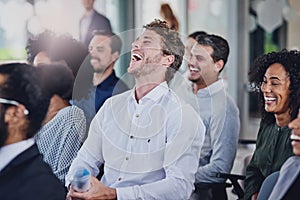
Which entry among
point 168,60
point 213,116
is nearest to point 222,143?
point 213,116

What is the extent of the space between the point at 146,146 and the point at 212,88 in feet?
0.95

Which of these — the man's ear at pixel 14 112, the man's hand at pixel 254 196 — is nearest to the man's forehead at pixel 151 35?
the man's ear at pixel 14 112

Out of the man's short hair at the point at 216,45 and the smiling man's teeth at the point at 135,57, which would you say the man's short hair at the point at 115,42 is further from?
the man's short hair at the point at 216,45

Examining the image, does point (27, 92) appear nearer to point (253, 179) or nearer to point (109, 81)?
point (109, 81)

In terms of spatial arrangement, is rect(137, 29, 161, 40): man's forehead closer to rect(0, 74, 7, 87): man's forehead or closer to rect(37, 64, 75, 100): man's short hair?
rect(37, 64, 75, 100): man's short hair

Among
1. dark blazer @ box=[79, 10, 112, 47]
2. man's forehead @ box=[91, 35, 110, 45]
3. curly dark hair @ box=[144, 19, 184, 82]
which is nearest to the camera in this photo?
curly dark hair @ box=[144, 19, 184, 82]

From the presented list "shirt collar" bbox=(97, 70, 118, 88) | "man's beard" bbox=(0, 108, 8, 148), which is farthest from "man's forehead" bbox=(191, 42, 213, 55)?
"man's beard" bbox=(0, 108, 8, 148)

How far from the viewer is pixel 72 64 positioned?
1.55m

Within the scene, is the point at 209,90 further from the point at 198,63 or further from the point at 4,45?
the point at 4,45

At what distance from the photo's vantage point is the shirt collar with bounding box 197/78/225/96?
153cm

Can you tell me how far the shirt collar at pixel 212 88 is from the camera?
1.53 meters

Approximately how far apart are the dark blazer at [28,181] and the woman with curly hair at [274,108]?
0.50 m

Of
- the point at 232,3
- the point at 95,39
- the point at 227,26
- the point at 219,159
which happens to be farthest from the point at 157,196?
the point at 232,3

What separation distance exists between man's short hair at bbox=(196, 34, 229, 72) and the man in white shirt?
165mm
